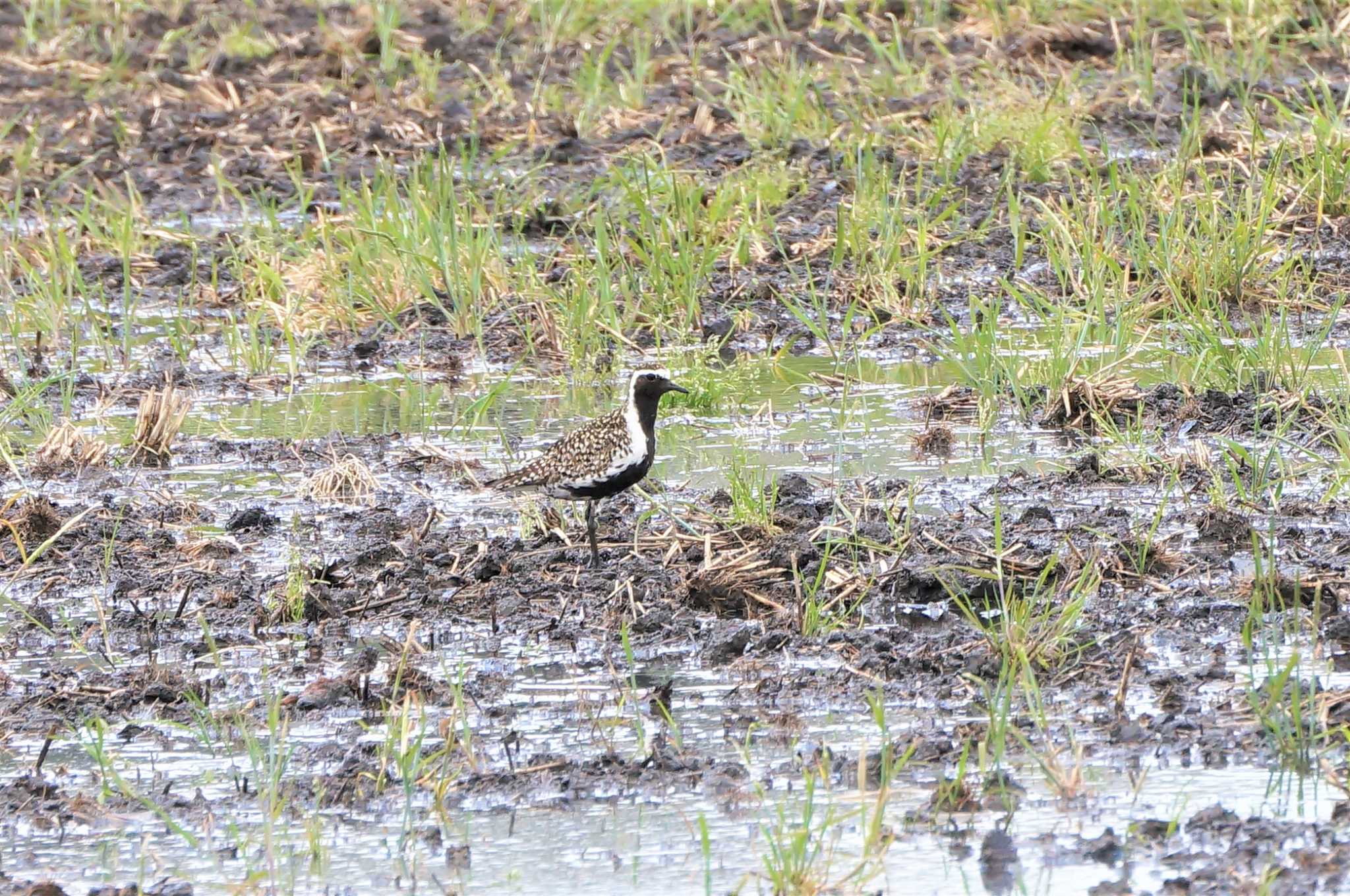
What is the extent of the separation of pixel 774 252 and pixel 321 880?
25.1ft

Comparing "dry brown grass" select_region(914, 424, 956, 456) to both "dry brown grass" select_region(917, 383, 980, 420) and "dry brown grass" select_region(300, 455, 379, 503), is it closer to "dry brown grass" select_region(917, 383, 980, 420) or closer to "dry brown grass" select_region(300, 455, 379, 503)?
"dry brown grass" select_region(917, 383, 980, 420)

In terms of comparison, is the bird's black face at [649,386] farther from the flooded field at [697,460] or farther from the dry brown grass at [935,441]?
the dry brown grass at [935,441]

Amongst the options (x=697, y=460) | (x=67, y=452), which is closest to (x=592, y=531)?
(x=697, y=460)

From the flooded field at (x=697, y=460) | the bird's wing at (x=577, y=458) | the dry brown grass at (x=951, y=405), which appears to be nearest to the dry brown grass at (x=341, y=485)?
the flooded field at (x=697, y=460)

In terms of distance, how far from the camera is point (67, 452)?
383 inches

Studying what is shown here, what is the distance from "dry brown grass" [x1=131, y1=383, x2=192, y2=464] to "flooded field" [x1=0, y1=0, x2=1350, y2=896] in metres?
0.03

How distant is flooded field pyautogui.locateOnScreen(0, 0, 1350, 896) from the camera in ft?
19.1

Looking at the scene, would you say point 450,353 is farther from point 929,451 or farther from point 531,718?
point 531,718

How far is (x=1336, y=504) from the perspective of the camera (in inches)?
325

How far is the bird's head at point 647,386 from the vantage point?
8.73 meters

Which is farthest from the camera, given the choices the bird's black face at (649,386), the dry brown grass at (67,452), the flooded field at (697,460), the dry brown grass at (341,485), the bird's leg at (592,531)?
the dry brown grass at (67,452)

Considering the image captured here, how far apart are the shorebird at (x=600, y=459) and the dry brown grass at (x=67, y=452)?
7.00ft

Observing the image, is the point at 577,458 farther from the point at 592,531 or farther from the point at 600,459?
the point at 592,531

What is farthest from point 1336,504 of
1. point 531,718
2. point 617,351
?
point 617,351
